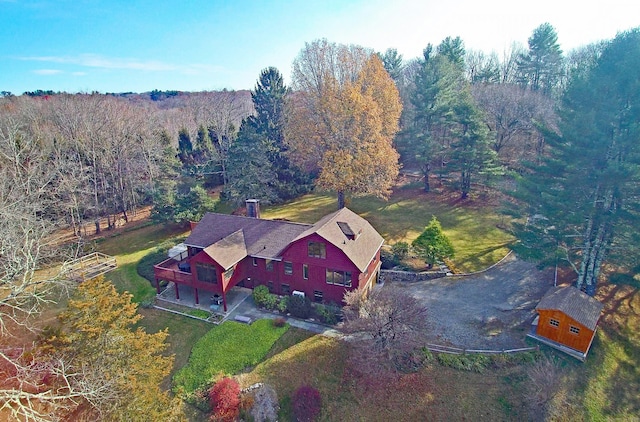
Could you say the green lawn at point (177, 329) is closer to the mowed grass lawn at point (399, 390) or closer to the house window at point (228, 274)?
the house window at point (228, 274)

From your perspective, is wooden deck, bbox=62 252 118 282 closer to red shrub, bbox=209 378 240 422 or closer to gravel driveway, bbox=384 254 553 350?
red shrub, bbox=209 378 240 422

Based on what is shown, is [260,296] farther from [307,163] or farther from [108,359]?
[307,163]

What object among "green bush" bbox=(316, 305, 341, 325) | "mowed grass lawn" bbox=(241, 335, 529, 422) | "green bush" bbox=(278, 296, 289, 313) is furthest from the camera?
"green bush" bbox=(278, 296, 289, 313)

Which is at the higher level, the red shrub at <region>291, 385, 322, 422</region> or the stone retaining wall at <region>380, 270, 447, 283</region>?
the stone retaining wall at <region>380, 270, 447, 283</region>

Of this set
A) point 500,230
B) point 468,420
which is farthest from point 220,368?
point 500,230

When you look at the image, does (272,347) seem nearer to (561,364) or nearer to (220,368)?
(220,368)

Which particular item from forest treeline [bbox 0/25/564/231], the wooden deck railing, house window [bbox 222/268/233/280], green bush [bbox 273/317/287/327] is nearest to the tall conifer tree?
forest treeline [bbox 0/25/564/231]
